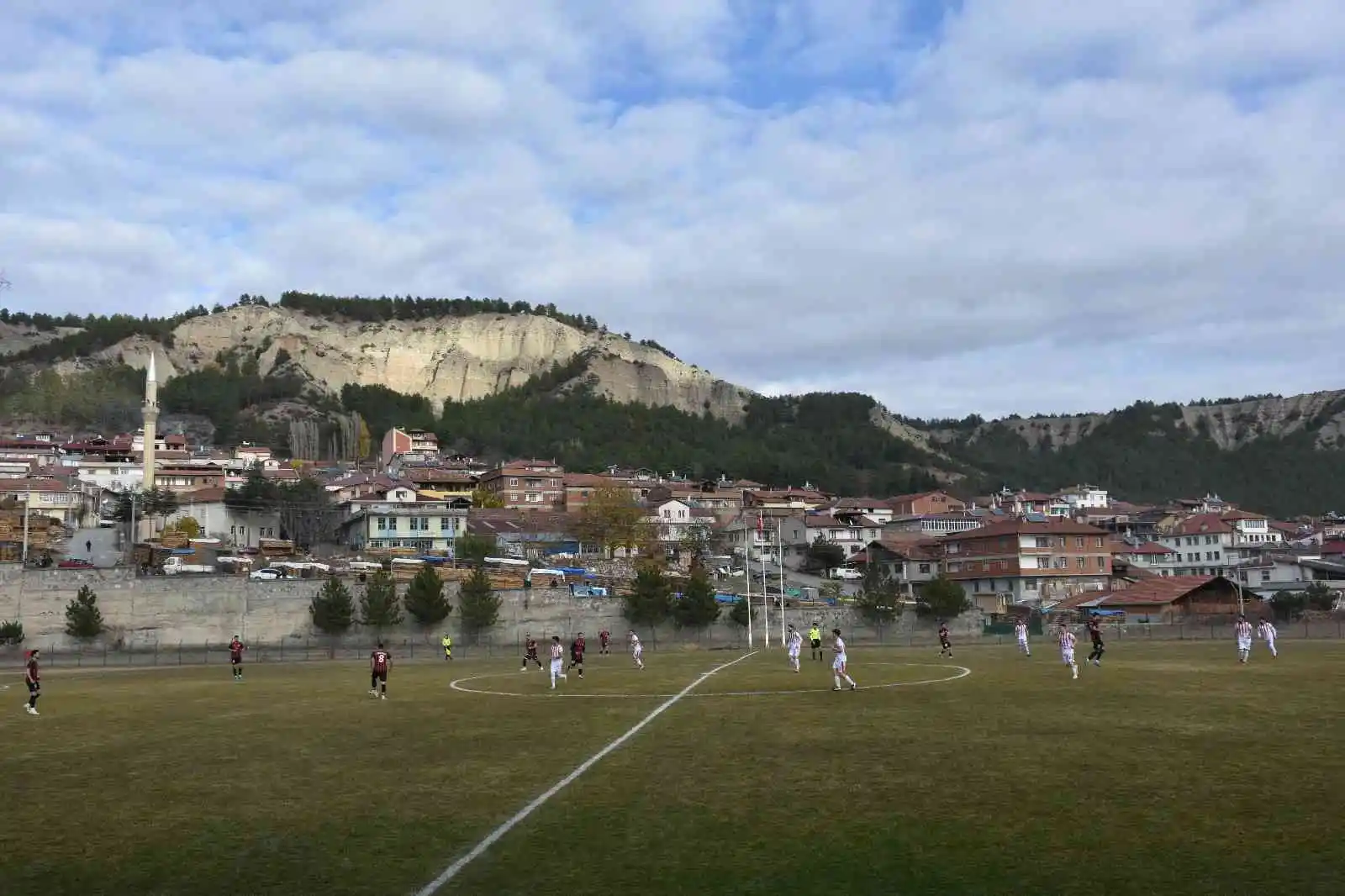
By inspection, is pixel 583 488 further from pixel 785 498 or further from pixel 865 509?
pixel 865 509

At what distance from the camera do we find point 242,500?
128 metres

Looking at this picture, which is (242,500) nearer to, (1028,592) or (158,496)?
(158,496)

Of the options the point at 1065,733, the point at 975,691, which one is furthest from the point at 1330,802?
the point at 975,691

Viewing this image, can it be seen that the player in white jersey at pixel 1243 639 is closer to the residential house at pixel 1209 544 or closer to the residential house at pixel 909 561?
the residential house at pixel 909 561

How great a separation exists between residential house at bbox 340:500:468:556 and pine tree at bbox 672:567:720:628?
43.1 metres

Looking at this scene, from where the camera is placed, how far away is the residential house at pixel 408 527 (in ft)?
390

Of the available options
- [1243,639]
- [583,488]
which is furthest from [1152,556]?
[1243,639]

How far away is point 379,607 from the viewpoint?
7894 centimetres

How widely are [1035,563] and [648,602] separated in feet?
157

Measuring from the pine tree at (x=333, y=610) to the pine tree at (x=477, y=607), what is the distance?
816 cm

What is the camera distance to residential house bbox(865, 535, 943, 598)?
394 feet

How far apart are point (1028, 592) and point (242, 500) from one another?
88989 millimetres

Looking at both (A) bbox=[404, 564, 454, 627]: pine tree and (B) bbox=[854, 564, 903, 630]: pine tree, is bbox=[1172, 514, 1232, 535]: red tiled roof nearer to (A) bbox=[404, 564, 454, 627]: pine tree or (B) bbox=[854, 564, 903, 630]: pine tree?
(B) bbox=[854, 564, 903, 630]: pine tree

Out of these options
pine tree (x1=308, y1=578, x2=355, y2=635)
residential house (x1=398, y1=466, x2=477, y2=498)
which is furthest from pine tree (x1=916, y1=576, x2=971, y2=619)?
residential house (x1=398, y1=466, x2=477, y2=498)
